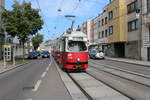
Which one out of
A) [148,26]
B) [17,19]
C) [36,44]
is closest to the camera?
[148,26]

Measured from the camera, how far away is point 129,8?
36.4 meters

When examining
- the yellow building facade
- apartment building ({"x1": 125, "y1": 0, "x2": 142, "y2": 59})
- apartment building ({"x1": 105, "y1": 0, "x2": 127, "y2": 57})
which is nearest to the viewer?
apartment building ({"x1": 125, "y1": 0, "x2": 142, "y2": 59})

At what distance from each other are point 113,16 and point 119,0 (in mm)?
4227

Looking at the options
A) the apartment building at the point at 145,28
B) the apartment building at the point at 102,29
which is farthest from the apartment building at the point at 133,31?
the apartment building at the point at 102,29

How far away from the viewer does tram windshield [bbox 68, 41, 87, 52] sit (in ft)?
53.0

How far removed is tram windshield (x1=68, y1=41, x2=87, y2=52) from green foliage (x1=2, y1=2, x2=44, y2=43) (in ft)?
61.3

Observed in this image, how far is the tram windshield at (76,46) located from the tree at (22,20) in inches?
736

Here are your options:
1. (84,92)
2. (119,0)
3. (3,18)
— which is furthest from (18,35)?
(84,92)

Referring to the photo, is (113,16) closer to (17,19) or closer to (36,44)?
(17,19)

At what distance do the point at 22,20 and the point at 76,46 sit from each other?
19.7m

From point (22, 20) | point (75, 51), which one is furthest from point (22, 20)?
point (75, 51)

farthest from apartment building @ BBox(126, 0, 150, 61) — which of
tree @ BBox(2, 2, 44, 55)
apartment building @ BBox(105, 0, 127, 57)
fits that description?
tree @ BBox(2, 2, 44, 55)

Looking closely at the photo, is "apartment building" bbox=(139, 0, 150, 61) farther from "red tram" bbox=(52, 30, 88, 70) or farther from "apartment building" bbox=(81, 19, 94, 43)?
"apartment building" bbox=(81, 19, 94, 43)

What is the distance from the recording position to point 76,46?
643 inches
